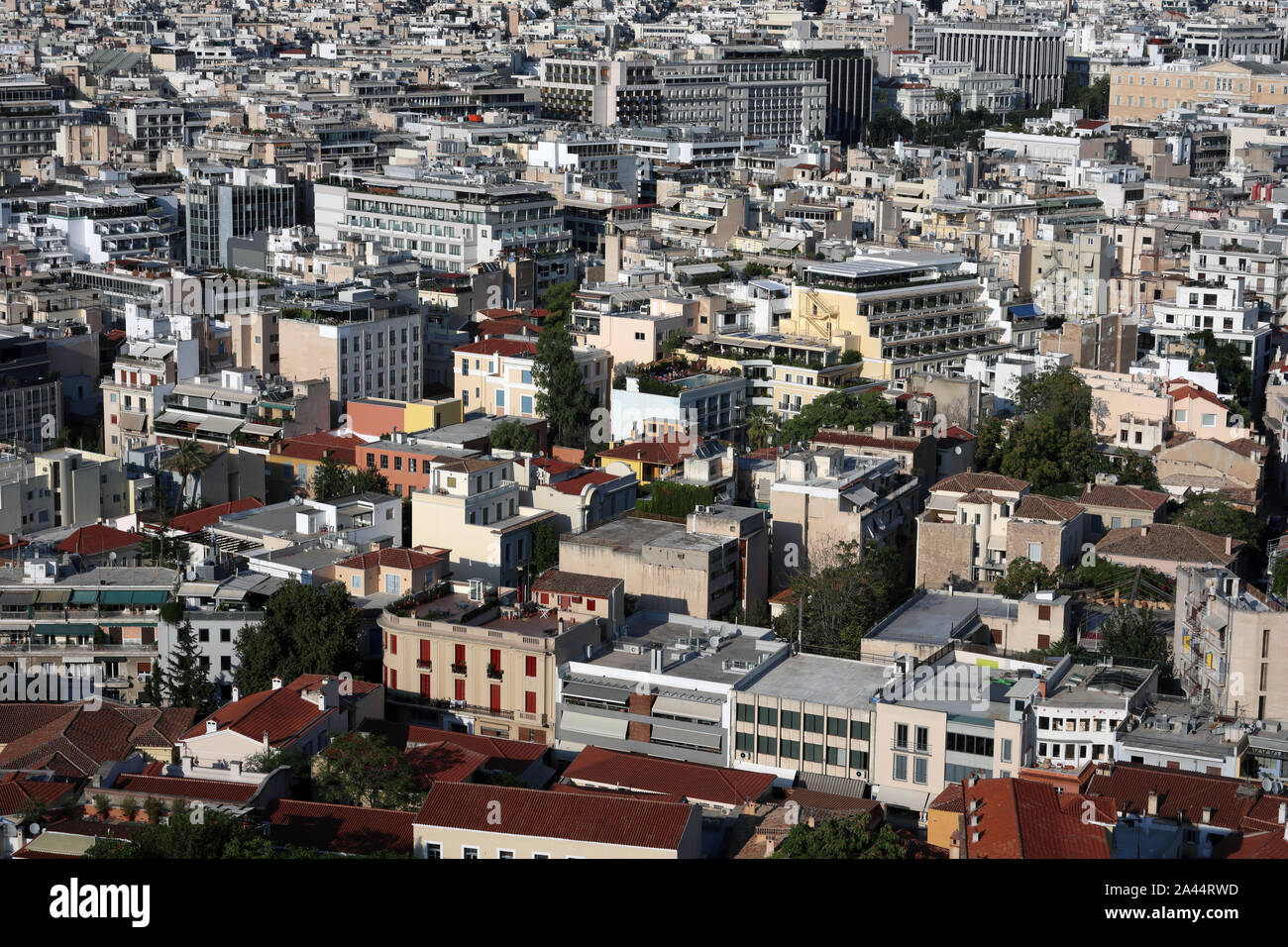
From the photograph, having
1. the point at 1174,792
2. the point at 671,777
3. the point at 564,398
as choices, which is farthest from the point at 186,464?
the point at 1174,792

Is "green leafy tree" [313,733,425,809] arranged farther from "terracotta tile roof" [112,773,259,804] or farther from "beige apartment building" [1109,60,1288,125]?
"beige apartment building" [1109,60,1288,125]

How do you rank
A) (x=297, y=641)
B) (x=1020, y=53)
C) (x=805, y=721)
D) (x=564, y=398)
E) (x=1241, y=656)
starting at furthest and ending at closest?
(x=1020, y=53)
(x=564, y=398)
(x=297, y=641)
(x=1241, y=656)
(x=805, y=721)

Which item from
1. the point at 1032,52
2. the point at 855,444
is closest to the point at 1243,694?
the point at 855,444

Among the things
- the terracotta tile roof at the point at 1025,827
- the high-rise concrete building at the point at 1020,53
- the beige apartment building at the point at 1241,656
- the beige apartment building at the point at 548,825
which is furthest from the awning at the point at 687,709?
the high-rise concrete building at the point at 1020,53

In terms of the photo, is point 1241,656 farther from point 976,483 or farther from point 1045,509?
point 976,483

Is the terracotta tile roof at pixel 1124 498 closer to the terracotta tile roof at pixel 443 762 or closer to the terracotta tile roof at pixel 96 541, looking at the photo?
the terracotta tile roof at pixel 443 762

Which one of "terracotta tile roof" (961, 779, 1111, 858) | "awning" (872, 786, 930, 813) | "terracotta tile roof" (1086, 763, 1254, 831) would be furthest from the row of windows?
"terracotta tile roof" (1086, 763, 1254, 831)
